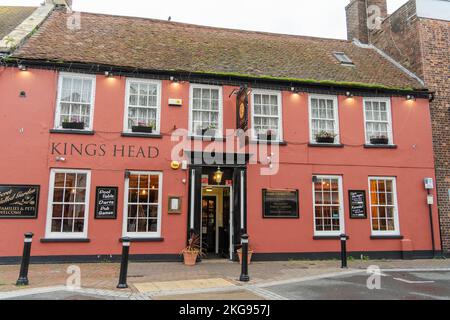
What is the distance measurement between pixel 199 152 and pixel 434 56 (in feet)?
33.8

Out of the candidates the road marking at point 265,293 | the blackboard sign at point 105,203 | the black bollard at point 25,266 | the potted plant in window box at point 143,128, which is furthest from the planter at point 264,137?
the black bollard at point 25,266

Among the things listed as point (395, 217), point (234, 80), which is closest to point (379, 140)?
point (395, 217)

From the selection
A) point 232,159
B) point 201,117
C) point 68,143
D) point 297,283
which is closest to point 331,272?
point 297,283

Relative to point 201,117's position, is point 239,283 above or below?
below

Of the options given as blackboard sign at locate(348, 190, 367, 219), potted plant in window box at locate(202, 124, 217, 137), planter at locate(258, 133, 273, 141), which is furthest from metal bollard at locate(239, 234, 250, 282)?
blackboard sign at locate(348, 190, 367, 219)

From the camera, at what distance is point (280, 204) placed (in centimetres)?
1290

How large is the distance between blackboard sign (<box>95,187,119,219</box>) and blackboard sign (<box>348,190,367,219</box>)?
7.88 metres

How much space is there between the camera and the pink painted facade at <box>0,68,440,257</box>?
37.6 ft

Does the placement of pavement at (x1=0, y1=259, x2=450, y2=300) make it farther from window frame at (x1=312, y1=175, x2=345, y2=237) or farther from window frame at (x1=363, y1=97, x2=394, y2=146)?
window frame at (x1=363, y1=97, x2=394, y2=146)
